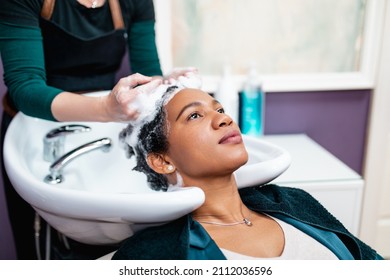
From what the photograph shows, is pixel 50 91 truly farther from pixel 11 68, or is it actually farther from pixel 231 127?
pixel 231 127

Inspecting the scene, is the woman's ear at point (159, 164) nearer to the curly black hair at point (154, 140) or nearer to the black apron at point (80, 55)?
the curly black hair at point (154, 140)

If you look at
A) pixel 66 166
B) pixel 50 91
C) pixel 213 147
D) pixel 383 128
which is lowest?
pixel 383 128

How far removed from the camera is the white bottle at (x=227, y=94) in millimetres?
1630

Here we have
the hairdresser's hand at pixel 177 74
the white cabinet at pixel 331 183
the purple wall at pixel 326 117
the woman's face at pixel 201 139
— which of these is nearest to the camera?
the woman's face at pixel 201 139

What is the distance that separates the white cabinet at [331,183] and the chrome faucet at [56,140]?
0.65 meters

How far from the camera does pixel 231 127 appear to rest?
3.19 ft

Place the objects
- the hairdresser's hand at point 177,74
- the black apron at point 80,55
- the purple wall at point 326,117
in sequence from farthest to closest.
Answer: the purple wall at point 326,117, the black apron at point 80,55, the hairdresser's hand at point 177,74

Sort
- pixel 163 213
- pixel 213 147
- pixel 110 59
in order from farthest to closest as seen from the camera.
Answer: pixel 110 59 → pixel 213 147 → pixel 163 213

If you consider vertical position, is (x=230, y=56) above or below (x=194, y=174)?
above

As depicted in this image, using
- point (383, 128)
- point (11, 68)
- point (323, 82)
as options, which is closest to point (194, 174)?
point (11, 68)

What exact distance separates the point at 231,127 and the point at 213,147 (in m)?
0.06

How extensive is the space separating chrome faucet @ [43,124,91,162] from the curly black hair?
0.14 meters

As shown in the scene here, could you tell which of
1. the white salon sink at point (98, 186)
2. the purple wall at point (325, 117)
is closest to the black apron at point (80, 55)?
the white salon sink at point (98, 186)

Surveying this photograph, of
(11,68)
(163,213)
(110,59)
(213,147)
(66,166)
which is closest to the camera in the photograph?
(163,213)
